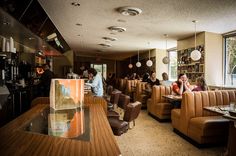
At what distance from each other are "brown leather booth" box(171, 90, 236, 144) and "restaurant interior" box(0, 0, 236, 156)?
20 millimetres

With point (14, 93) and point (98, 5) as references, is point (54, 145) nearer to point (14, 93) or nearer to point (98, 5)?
point (98, 5)

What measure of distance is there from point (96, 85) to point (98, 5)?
1.82m

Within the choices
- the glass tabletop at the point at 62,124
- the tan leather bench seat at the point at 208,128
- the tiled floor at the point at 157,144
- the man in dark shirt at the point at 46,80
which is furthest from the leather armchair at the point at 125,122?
the man in dark shirt at the point at 46,80

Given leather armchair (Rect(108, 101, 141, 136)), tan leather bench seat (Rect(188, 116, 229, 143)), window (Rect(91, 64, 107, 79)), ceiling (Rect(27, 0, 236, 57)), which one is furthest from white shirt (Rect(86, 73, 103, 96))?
window (Rect(91, 64, 107, 79))

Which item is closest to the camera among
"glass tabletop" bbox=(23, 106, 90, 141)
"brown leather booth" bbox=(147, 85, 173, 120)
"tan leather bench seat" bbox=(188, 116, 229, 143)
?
"glass tabletop" bbox=(23, 106, 90, 141)

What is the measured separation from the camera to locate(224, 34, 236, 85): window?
6.66 m

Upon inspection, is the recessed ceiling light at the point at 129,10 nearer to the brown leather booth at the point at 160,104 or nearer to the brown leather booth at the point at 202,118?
the brown leather booth at the point at 202,118

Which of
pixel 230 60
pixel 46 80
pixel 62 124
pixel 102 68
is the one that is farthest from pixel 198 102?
pixel 102 68

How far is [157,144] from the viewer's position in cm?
416

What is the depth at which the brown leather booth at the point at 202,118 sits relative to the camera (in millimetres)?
3930

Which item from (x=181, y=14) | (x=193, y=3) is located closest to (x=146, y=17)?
(x=181, y=14)

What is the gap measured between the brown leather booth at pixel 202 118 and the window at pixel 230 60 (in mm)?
2257

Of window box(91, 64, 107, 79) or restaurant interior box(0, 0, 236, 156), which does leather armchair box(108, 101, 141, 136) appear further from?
window box(91, 64, 107, 79)

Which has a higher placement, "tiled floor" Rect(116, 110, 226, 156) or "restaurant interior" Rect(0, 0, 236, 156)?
"restaurant interior" Rect(0, 0, 236, 156)
